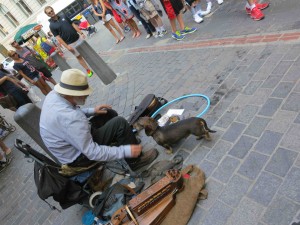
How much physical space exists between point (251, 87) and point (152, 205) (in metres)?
2.45

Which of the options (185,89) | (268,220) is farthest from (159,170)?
(185,89)

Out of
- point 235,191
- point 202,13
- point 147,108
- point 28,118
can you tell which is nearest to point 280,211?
point 235,191

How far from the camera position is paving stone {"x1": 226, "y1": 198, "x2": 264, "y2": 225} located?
248cm

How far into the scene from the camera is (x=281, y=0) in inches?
231

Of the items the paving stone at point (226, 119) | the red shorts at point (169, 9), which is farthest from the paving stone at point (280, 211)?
the red shorts at point (169, 9)

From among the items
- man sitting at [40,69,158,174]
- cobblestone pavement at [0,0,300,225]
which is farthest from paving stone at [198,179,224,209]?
man sitting at [40,69,158,174]

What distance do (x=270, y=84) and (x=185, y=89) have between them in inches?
64.0

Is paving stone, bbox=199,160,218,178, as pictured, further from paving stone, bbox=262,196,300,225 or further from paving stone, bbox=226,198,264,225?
paving stone, bbox=262,196,300,225

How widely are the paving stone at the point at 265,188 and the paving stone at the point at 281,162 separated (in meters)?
0.08

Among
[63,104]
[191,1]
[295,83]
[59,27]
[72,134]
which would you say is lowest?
[295,83]

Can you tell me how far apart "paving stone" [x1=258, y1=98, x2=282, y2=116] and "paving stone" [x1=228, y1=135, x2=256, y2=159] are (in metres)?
0.47

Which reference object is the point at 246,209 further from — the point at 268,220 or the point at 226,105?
the point at 226,105

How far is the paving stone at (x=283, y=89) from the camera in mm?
3566

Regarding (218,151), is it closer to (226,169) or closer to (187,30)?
(226,169)
